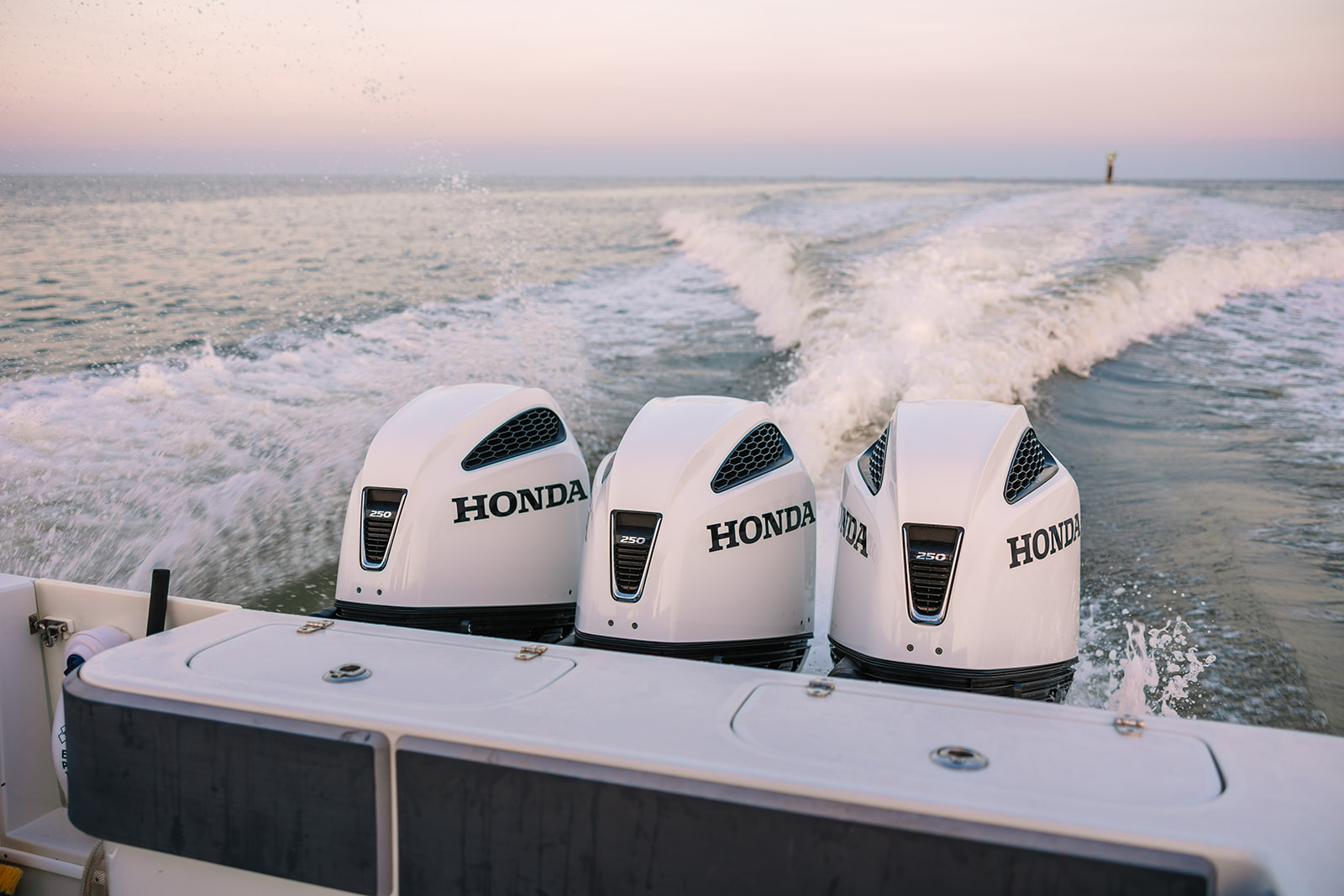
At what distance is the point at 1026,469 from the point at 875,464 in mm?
302

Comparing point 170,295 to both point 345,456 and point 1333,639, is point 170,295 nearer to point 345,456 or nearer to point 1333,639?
point 345,456

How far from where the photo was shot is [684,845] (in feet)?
3.99

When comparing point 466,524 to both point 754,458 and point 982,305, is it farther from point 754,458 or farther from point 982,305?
point 982,305

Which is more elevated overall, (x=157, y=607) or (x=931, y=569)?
(x=931, y=569)

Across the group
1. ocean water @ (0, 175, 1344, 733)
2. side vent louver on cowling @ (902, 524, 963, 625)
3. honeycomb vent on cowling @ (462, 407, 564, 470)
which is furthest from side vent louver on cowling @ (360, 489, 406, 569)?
ocean water @ (0, 175, 1344, 733)

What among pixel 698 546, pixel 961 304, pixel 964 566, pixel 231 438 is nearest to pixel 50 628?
pixel 698 546

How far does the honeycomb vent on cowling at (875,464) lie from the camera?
6.53ft

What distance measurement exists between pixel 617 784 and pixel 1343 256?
559 inches

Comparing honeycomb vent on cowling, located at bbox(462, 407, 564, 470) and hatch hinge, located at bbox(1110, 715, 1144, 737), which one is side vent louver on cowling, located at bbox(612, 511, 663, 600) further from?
hatch hinge, located at bbox(1110, 715, 1144, 737)

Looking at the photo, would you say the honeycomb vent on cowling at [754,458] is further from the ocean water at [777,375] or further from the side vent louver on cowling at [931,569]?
the ocean water at [777,375]

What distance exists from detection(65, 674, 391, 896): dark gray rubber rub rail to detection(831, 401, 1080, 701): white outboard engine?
0.94 m

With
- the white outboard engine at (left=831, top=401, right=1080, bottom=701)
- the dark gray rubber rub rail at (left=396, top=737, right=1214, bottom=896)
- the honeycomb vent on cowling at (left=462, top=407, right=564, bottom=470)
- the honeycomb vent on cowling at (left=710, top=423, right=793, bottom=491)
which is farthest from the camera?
the honeycomb vent on cowling at (left=462, top=407, right=564, bottom=470)

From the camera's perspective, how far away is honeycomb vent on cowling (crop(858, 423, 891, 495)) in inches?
78.3

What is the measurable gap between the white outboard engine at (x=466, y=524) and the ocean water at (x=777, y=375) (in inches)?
33.9
